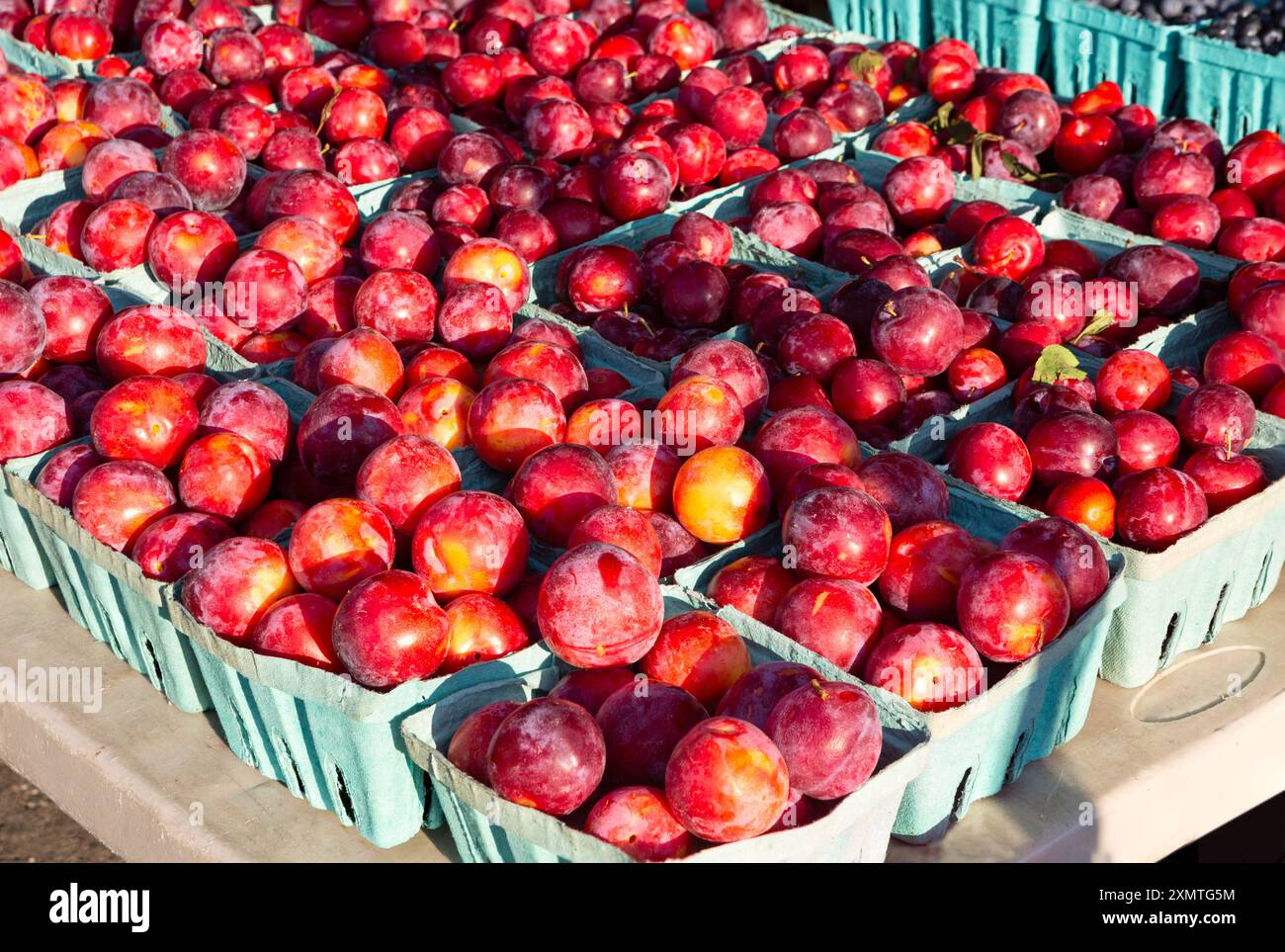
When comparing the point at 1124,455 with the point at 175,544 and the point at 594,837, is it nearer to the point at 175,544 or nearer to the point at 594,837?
the point at 594,837

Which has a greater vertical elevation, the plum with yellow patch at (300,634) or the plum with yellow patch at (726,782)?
the plum with yellow patch at (726,782)

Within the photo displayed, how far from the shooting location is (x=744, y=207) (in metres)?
3.44

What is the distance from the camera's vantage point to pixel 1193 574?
2.20m

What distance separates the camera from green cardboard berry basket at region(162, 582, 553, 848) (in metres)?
1.84

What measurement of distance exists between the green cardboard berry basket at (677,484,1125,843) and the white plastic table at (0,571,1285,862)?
38 millimetres

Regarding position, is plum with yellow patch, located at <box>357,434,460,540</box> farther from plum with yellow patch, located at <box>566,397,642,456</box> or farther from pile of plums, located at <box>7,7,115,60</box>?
pile of plums, located at <box>7,7,115,60</box>

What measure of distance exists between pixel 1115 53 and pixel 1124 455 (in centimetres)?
212

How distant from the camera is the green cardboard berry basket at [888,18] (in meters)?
4.53

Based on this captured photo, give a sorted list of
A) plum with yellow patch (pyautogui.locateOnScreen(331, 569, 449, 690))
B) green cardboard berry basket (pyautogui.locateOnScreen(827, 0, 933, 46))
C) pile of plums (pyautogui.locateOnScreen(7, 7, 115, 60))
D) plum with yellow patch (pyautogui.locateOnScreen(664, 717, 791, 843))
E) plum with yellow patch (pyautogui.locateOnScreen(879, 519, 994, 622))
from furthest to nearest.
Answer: green cardboard berry basket (pyautogui.locateOnScreen(827, 0, 933, 46)) < pile of plums (pyautogui.locateOnScreen(7, 7, 115, 60)) < plum with yellow patch (pyautogui.locateOnScreen(879, 519, 994, 622)) < plum with yellow patch (pyautogui.locateOnScreen(331, 569, 449, 690)) < plum with yellow patch (pyautogui.locateOnScreen(664, 717, 791, 843))

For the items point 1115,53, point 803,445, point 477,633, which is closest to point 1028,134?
point 1115,53

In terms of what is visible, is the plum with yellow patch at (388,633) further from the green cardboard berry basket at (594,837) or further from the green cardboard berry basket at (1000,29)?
the green cardboard berry basket at (1000,29)

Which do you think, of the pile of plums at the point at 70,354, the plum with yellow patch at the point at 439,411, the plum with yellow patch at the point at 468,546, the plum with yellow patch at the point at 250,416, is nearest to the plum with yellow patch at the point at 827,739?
the plum with yellow patch at the point at 468,546

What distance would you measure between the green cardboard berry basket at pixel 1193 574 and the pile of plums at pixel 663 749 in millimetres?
626

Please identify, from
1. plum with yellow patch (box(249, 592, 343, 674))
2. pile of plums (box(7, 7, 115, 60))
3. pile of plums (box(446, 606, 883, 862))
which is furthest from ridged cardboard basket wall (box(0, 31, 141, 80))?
pile of plums (box(446, 606, 883, 862))
